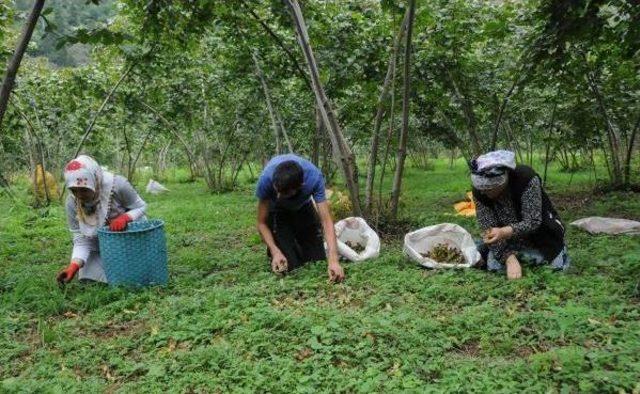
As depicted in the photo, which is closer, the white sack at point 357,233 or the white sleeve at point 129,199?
the white sleeve at point 129,199

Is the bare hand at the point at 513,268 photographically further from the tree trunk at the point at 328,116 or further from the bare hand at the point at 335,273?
the tree trunk at the point at 328,116

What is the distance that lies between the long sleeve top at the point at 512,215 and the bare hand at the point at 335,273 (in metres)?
1.26

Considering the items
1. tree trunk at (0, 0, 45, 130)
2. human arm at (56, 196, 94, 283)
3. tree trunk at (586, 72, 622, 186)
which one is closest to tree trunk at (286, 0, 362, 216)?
human arm at (56, 196, 94, 283)

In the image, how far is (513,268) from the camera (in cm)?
464

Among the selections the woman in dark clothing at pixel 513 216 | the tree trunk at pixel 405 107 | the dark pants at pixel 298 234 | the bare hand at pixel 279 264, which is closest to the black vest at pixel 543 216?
the woman in dark clothing at pixel 513 216

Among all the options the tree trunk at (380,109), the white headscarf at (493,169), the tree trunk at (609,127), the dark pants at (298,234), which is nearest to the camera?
the white headscarf at (493,169)

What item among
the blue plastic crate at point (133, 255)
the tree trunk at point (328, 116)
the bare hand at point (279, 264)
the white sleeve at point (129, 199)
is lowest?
the bare hand at point (279, 264)

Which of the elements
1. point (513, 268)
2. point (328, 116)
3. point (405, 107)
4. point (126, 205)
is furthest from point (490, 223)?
point (126, 205)

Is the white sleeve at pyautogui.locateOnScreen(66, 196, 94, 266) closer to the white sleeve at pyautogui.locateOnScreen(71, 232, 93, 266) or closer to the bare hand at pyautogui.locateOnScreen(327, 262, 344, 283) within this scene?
the white sleeve at pyautogui.locateOnScreen(71, 232, 93, 266)

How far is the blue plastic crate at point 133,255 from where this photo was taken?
190 inches

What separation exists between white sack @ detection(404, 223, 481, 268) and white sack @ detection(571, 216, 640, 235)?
2.13 meters

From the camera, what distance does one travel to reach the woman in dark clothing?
4418 millimetres

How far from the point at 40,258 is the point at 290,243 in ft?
11.4

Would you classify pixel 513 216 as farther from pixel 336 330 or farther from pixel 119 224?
pixel 119 224
